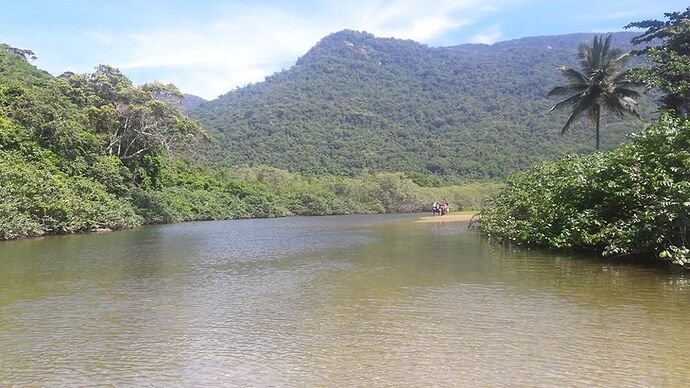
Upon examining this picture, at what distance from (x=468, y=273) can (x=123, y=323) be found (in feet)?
25.6

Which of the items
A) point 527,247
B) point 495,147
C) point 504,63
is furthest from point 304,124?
point 527,247

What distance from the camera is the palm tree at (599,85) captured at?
2873 cm

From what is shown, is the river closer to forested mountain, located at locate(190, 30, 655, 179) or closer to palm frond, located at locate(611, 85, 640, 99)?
palm frond, located at locate(611, 85, 640, 99)

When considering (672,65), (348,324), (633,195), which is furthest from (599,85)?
(348,324)

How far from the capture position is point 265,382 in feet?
18.2

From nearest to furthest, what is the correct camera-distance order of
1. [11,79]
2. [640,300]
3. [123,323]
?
[123,323], [640,300], [11,79]

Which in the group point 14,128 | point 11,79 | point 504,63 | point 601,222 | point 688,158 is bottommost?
point 601,222

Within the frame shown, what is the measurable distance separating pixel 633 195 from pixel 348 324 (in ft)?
30.4

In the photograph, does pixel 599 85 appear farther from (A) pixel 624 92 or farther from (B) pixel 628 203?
(B) pixel 628 203

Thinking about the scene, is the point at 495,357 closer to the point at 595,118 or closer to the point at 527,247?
the point at 527,247

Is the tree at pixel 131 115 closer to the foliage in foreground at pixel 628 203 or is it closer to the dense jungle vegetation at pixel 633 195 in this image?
the dense jungle vegetation at pixel 633 195

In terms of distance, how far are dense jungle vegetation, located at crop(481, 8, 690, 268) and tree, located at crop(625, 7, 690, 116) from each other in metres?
0.03

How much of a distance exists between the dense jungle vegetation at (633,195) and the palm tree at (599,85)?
22.9 feet

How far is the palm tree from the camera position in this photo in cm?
2873
